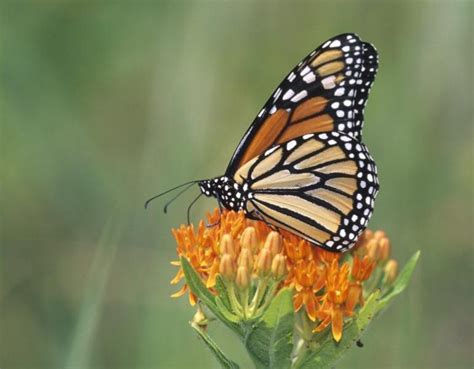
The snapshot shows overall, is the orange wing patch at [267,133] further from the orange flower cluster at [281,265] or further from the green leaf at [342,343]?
the green leaf at [342,343]

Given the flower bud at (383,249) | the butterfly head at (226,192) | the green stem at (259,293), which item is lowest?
the flower bud at (383,249)

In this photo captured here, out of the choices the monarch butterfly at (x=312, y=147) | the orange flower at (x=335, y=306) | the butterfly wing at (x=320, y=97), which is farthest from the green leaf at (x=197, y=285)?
the butterfly wing at (x=320, y=97)

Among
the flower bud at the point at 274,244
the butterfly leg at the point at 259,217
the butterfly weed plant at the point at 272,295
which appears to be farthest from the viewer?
the butterfly leg at the point at 259,217

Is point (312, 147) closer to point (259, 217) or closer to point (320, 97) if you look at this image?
point (320, 97)

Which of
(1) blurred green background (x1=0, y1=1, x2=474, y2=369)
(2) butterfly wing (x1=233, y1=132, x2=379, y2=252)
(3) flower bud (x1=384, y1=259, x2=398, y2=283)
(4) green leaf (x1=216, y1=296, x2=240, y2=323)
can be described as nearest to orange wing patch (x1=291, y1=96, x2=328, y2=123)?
(2) butterfly wing (x1=233, y1=132, x2=379, y2=252)

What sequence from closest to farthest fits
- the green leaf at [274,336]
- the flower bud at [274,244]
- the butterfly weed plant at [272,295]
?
the green leaf at [274,336] < the butterfly weed plant at [272,295] < the flower bud at [274,244]

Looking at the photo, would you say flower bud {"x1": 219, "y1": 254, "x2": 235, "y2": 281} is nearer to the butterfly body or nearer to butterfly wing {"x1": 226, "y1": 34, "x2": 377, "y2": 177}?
the butterfly body

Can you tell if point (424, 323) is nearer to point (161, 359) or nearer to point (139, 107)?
point (161, 359)

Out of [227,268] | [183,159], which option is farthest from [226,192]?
[183,159]
